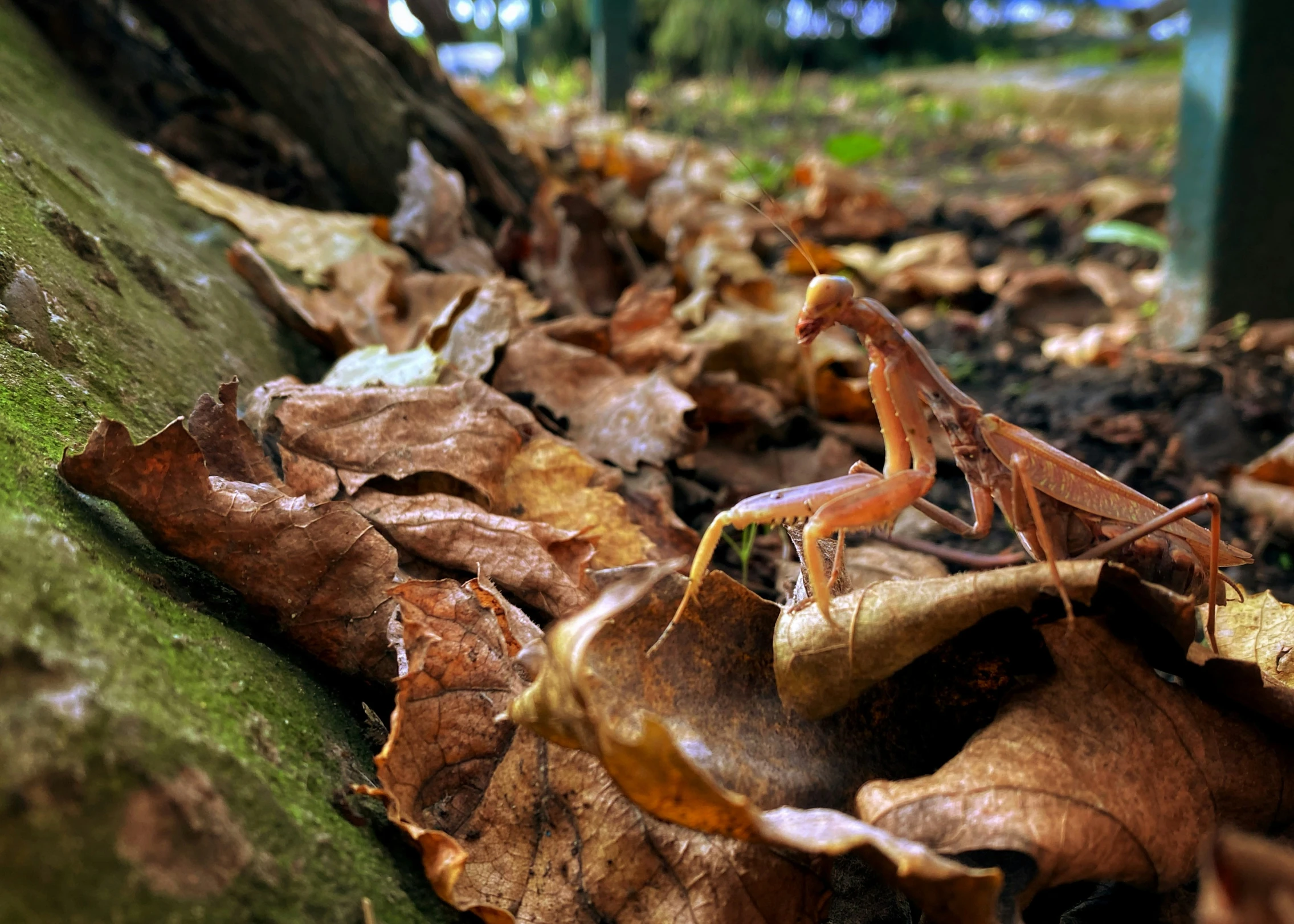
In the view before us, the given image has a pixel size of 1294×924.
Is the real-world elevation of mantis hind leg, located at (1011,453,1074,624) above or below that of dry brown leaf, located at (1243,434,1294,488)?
above

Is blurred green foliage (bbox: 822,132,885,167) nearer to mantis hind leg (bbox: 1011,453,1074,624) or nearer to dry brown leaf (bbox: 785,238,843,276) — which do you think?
dry brown leaf (bbox: 785,238,843,276)

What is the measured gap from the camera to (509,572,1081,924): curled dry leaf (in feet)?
2.76

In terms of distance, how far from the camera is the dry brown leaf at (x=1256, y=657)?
3.34 ft

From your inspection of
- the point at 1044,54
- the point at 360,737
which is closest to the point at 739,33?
the point at 1044,54

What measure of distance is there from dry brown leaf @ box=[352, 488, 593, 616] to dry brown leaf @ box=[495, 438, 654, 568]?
0.13 metres

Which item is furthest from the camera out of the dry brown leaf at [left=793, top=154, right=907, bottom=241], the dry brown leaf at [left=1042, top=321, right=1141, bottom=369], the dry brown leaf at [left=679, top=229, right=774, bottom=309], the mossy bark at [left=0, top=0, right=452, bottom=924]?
the dry brown leaf at [left=793, top=154, right=907, bottom=241]

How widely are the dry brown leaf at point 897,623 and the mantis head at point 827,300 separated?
61 centimetres

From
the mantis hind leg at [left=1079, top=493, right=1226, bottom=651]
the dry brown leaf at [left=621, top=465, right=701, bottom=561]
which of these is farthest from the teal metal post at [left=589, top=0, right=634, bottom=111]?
the mantis hind leg at [left=1079, top=493, right=1226, bottom=651]

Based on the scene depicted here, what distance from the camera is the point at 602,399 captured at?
2207mm

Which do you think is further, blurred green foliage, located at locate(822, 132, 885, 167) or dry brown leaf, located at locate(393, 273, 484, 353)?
blurred green foliage, located at locate(822, 132, 885, 167)

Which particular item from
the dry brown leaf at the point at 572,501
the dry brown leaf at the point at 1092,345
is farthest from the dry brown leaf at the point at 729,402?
the dry brown leaf at the point at 1092,345

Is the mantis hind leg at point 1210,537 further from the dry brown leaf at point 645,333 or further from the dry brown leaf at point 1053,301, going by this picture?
the dry brown leaf at point 1053,301

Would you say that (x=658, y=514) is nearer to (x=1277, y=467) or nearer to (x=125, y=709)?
(x=125, y=709)

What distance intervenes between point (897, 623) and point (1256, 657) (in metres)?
0.73
